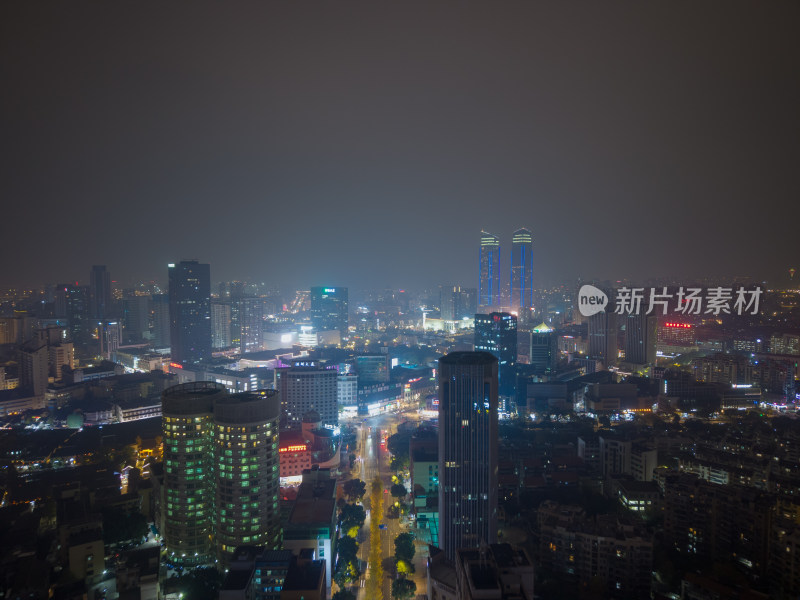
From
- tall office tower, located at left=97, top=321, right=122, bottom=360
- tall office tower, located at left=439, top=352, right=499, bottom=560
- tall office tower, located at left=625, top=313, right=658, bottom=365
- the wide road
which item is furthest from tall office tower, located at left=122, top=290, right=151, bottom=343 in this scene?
tall office tower, located at left=625, top=313, right=658, bottom=365

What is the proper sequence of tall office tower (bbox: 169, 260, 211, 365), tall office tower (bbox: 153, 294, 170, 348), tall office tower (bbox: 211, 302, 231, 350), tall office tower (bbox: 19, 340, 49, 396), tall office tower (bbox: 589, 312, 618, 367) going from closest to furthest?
tall office tower (bbox: 19, 340, 49, 396) → tall office tower (bbox: 589, 312, 618, 367) → tall office tower (bbox: 169, 260, 211, 365) → tall office tower (bbox: 211, 302, 231, 350) → tall office tower (bbox: 153, 294, 170, 348)

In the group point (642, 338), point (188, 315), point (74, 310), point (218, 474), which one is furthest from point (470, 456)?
point (74, 310)

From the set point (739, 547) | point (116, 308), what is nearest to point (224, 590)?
point (739, 547)

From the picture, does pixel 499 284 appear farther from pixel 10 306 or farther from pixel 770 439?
pixel 10 306

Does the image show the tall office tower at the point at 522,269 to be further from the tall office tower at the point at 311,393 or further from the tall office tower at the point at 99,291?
the tall office tower at the point at 99,291

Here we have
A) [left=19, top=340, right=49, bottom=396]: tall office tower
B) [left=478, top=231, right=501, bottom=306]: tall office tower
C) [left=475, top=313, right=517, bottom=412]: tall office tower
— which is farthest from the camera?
[left=478, top=231, right=501, bottom=306]: tall office tower

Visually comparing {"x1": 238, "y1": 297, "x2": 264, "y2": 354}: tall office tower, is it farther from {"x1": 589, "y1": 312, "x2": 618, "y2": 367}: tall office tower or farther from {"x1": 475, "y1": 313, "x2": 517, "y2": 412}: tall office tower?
{"x1": 589, "y1": 312, "x2": 618, "y2": 367}: tall office tower
